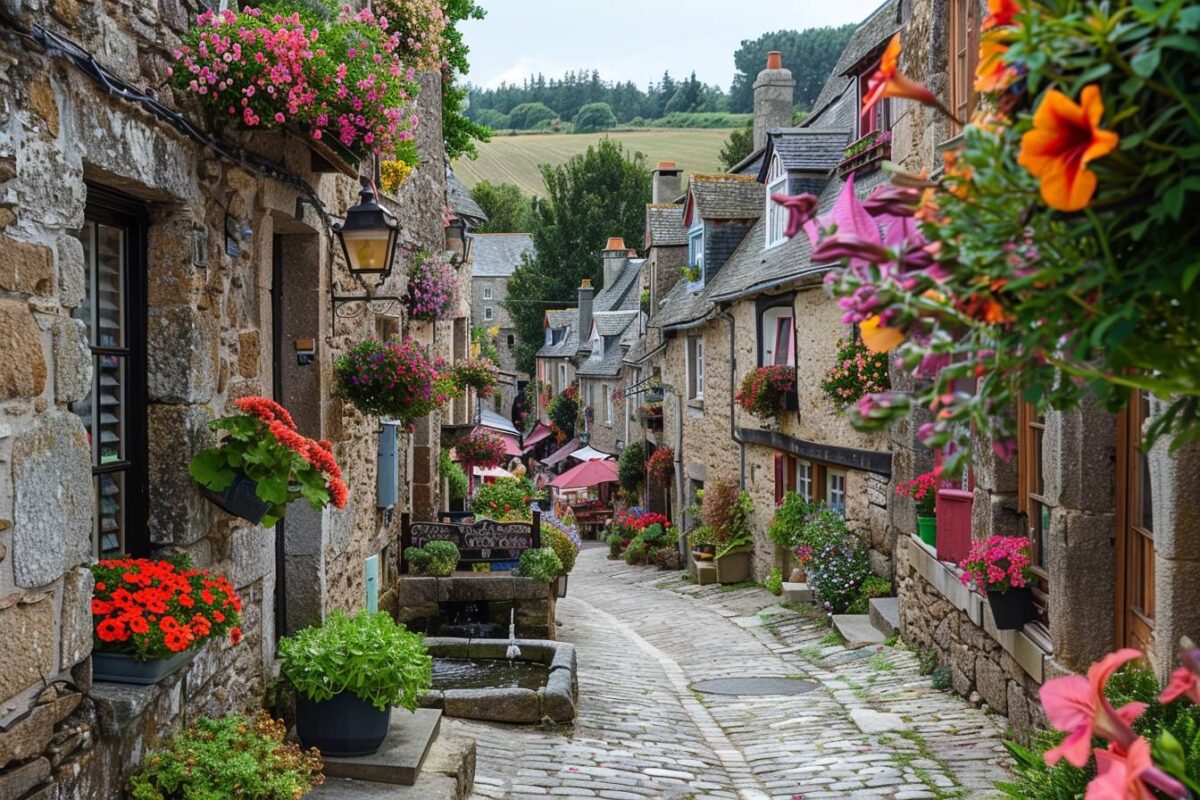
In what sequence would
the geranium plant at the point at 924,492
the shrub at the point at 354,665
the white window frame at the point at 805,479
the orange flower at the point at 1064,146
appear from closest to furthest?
the orange flower at the point at 1064,146 < the shrub at the point at 354,665 < the geranium plant at the point at 924,492 < the white window frame at the point at 805,479

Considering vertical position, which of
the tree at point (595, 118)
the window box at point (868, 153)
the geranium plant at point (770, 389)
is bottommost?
the geranium plant at point (770, 389)

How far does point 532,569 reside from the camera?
11.5m

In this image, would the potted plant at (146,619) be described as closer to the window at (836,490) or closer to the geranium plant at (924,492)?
the geranium plant at (924,492)

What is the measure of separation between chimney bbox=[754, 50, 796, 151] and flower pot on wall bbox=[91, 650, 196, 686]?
21.8m

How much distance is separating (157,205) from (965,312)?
4056mm

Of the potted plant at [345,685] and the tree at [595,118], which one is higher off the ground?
the tree at [595,118]

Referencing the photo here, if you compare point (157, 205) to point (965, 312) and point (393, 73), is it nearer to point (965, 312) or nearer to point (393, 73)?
point (393, 73)

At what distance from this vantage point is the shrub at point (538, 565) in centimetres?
1147

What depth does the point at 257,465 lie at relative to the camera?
4973mm

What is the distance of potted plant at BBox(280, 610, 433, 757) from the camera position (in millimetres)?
6055

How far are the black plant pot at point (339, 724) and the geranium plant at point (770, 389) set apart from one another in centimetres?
1113

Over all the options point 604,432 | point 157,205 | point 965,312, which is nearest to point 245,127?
point 157,205

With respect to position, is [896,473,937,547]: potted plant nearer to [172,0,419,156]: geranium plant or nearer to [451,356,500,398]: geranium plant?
[172,0,419,156]: geranium plant

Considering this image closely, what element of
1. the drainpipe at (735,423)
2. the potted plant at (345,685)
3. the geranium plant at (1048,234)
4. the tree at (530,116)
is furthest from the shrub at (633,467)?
the tree at (530,116)
